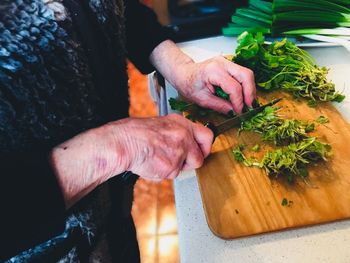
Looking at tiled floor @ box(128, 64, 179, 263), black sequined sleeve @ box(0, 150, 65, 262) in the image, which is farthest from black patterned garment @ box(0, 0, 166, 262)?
tiled floor @ box(128, 64, 179, 263)

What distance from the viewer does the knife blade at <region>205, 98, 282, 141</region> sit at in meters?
0.78

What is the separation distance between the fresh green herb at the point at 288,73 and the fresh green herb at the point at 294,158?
199 mm

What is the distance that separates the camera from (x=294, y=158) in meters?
0.72

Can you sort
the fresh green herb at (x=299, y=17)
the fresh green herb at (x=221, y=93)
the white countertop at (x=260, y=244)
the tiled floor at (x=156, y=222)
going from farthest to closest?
the tiled floor at (x=156, y=222) < the fresh green herb at (x=299, y=17) < the fresh green herb at (x=221, y=93) < the white countertop at (x=260, y=244)

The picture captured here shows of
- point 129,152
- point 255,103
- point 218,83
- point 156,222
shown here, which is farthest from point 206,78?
point 156,222

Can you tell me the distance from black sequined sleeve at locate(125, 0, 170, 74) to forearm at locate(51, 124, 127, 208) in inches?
16.4

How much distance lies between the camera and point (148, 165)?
0.66 m

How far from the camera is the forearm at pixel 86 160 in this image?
0.58 m

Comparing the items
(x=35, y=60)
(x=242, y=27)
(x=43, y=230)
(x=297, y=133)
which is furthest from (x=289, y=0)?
(x=43, y=230)

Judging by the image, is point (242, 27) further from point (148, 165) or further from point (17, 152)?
point (17, 152)

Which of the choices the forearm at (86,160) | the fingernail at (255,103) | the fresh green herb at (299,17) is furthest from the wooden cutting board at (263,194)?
the fresh green herb at (299,17)

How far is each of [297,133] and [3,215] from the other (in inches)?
24.4

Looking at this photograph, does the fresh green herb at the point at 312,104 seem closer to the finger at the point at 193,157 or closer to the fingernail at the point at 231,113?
the fingernail at the point at 231,113

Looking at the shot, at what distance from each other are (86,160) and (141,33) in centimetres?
49
